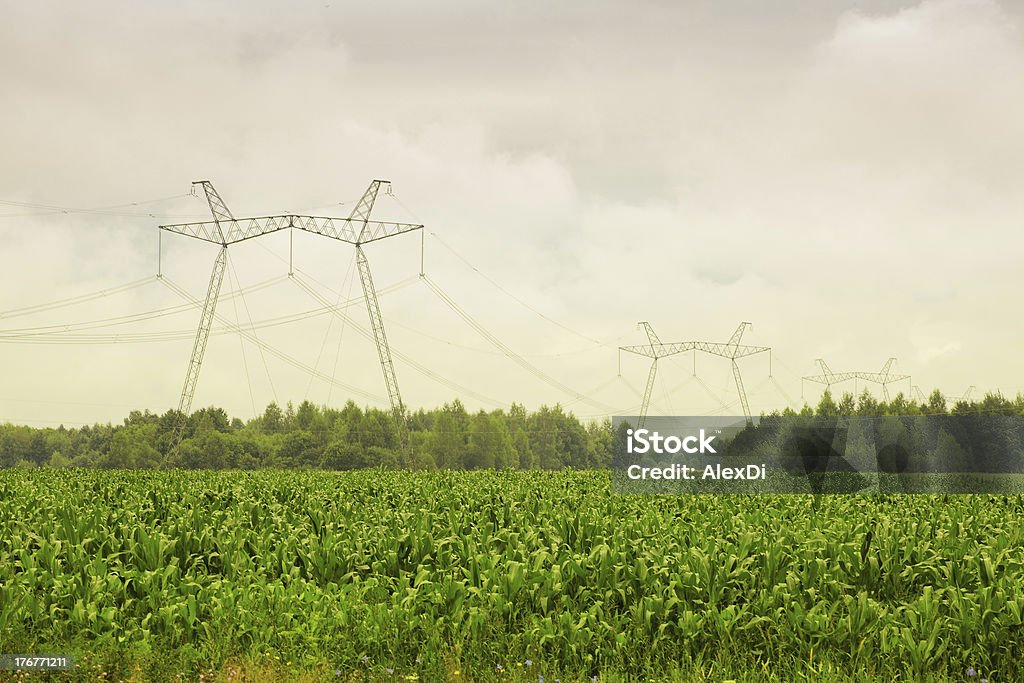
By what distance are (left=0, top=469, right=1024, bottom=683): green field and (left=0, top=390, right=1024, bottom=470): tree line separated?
113ft

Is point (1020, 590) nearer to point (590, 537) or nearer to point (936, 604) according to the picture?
point (936, 604)

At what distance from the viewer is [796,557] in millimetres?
Result: 13484

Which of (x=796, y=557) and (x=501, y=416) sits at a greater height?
(x=501, y=416)

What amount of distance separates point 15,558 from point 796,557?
12.7m

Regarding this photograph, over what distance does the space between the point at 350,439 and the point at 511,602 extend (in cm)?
9612

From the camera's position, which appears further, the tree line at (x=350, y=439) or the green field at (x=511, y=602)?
the tree line at (x=350, y=439)

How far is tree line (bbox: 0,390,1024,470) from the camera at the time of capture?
93625mm

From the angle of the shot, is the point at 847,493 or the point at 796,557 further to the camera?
the point at 847,493

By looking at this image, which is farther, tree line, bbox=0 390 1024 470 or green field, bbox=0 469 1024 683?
tree line, bbox=0 390 1024 470

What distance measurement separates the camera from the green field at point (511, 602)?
32.3 ft

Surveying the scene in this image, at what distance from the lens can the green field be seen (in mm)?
9859

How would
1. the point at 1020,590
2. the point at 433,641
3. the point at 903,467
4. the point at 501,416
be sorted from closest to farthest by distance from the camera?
the point at 433,641 < the point at 1020,590 < the point at 903,467 < the point at 501,416

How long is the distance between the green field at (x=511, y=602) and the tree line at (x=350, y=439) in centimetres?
3447

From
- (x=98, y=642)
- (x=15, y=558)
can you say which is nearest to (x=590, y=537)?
(x=98, y=642)
